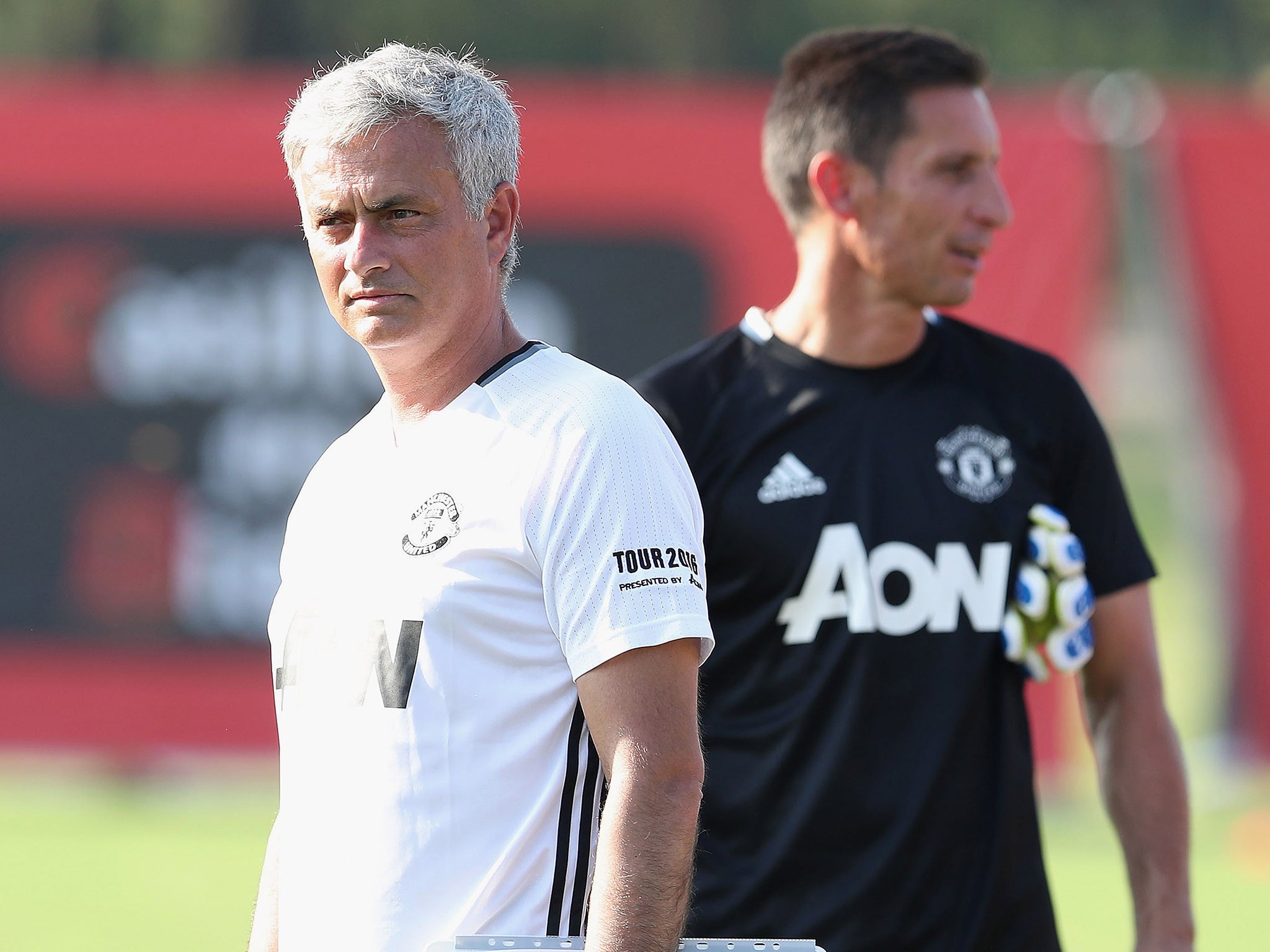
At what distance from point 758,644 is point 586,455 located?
909 mm

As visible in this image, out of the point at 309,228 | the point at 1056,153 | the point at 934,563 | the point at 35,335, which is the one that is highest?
the point at 1056,153

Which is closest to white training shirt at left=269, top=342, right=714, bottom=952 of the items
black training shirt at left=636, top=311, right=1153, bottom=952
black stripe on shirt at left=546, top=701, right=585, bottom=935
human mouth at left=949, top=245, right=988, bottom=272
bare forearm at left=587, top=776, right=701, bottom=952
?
black stripe on shirt at left=546, top=701, right=585, bottom=935

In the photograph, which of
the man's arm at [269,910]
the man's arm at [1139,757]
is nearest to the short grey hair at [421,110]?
the man's arm at [269,910]

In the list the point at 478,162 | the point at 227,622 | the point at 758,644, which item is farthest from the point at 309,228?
the point at 227,622

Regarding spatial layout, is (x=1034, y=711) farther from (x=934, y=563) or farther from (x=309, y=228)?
(x=309, y=228)

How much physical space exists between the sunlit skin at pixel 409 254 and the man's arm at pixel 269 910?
63 cm

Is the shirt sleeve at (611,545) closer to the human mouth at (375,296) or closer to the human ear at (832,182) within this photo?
the human mouth at (375,296)

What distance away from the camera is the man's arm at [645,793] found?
1.88m

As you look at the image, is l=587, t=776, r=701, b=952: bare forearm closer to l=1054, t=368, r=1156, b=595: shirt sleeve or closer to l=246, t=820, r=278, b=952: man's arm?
l=246, t=820, r=278, b=952: man's arm

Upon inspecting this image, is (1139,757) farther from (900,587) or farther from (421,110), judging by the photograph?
(421,110)

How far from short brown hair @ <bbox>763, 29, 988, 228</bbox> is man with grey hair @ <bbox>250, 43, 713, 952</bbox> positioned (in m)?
1.03

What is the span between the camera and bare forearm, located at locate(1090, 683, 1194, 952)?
278 cm

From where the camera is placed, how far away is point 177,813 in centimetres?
760

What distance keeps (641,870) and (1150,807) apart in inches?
50.4
